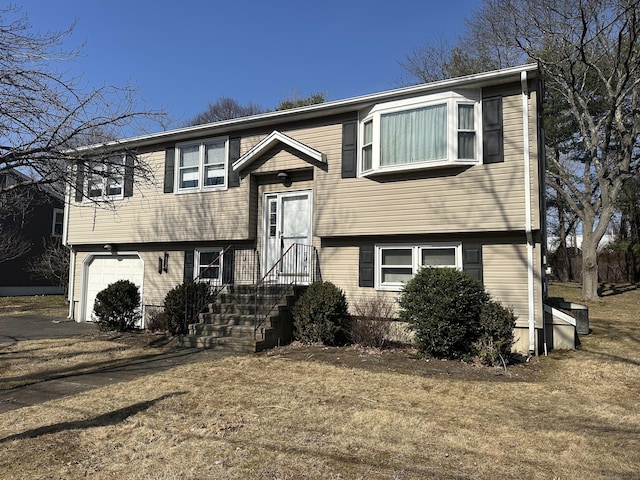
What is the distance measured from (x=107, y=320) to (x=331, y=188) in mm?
6622

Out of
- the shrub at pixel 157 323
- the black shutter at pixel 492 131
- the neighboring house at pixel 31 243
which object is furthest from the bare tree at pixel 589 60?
the neighboring house at pixel 31 243

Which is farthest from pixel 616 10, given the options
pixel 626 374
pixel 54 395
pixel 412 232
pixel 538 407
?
pixel 54 395

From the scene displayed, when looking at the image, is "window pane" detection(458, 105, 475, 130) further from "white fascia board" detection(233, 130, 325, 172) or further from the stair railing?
the stair railing

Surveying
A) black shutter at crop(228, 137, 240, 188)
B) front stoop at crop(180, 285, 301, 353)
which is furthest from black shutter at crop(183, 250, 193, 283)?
front stoop at crop(180, 285, 301, 353)

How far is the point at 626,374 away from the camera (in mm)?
7230

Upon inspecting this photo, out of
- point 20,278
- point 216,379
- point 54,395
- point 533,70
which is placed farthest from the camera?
point 20,278

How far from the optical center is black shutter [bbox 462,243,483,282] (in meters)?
9.25

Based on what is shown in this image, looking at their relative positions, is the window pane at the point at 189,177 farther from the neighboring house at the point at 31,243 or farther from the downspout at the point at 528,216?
the neighboring house at the point at 31,243

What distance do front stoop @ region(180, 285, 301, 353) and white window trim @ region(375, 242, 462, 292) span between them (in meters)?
1.90

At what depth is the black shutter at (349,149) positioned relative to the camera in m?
10.5

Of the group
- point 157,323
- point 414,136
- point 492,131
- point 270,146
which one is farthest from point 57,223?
point 492,131

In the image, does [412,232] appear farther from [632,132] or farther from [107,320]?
[632,132]

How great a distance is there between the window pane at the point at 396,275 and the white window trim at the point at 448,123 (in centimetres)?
225

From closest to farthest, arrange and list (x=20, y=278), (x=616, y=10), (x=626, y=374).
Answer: (x=626, y=374)
(x=616, y=10)
(x=20, y=278)
